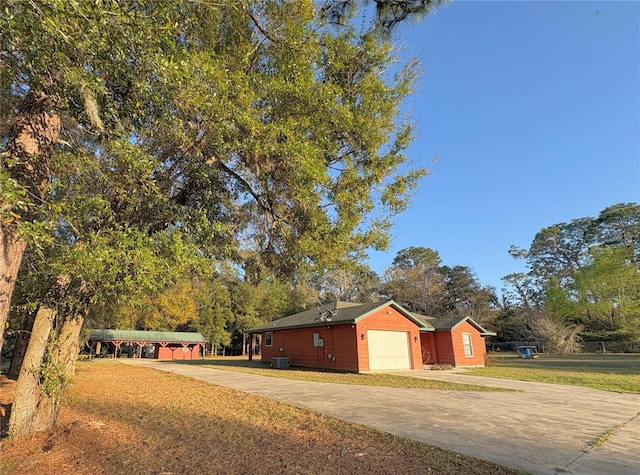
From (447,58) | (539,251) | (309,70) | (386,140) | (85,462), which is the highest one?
(539,251)

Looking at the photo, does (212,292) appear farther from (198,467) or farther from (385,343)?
(198,467)

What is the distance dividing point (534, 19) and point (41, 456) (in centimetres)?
1183

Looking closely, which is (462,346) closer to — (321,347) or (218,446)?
(321,347)

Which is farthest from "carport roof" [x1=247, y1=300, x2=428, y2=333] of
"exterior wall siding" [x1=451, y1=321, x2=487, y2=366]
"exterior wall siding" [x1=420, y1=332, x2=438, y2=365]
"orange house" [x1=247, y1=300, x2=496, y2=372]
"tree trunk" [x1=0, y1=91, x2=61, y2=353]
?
"tree trunk" [x1=0, y1=91, x2=61, y2=353]

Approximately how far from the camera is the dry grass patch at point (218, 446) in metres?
4.19

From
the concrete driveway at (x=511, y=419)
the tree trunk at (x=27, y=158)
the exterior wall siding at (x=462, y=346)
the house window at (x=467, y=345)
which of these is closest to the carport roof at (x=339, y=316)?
the exterior wall siding at (x=462, y=346)


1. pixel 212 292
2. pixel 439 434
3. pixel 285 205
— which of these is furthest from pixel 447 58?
pixel 212 292

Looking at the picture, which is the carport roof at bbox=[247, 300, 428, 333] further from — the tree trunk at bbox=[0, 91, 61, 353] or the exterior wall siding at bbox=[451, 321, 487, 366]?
the tree trunk at bbox=[0, 91, 61, 353]

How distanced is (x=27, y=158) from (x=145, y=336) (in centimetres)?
3582

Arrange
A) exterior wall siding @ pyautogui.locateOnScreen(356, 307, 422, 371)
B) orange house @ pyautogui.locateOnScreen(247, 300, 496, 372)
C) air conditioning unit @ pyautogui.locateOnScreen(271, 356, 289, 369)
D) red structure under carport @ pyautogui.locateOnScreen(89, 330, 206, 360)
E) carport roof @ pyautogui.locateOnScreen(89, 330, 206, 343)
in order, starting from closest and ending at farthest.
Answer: exterior wall siding @ pyautogui.locateOnScreen(356, 307, 422, 371) < orange house @ pyautogui.locateOnScreen(247, 300, 496, 372) < air conditioning unit @ pyautogui.locateOnScreen(271, 356, 289, 369) < carport roof @ pyautogui.locateOnScreen(89, 330, 206, 343) < red structure under carport @ pyautogui.locateOnScreen(89, 330, 206, 360)

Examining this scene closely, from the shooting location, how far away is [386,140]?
23.7ft

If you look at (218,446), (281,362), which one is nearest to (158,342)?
(281,362)

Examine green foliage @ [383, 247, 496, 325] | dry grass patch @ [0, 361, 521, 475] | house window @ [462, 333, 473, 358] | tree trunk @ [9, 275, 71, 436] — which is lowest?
dry grass patch @ [0, 361, 521, 475]

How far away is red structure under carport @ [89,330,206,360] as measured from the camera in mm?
34156
